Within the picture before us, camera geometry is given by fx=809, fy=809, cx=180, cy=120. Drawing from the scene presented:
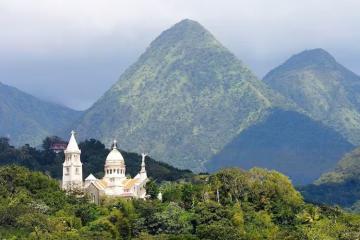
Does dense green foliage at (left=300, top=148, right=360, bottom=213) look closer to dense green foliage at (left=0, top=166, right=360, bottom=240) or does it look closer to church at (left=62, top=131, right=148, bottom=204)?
dense green foliage at (left=0, top=166, right=360, bottom=240)

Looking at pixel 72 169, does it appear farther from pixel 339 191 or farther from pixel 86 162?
pixel 339 191

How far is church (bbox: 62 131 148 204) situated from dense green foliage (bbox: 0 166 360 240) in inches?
85.7

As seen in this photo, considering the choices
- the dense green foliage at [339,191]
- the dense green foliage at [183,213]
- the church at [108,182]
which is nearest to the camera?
the dense green foliage at [183,213]

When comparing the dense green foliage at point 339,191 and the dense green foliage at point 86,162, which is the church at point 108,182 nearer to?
the dense green foliage at point 86,162

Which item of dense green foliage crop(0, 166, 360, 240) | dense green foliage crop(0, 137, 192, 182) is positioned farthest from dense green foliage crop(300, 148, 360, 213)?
dense green foliage crop(0, 166, 360, 240)

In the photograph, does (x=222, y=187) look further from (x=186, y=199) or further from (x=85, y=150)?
(x=85, y=150)

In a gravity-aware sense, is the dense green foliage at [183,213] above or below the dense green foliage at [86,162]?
below

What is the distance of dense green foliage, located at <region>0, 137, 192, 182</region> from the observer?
133500 mm

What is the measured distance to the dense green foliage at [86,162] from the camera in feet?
438

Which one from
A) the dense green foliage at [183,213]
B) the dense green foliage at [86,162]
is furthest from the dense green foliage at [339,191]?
the dense green foliage at [183,213]

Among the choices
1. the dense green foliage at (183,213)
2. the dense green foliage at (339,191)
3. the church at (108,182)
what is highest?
the dense green foliage at (339,191)

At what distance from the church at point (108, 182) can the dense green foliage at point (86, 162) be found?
30778 millimetres

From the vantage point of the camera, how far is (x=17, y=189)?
89.8 metres

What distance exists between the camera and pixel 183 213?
276 feet
